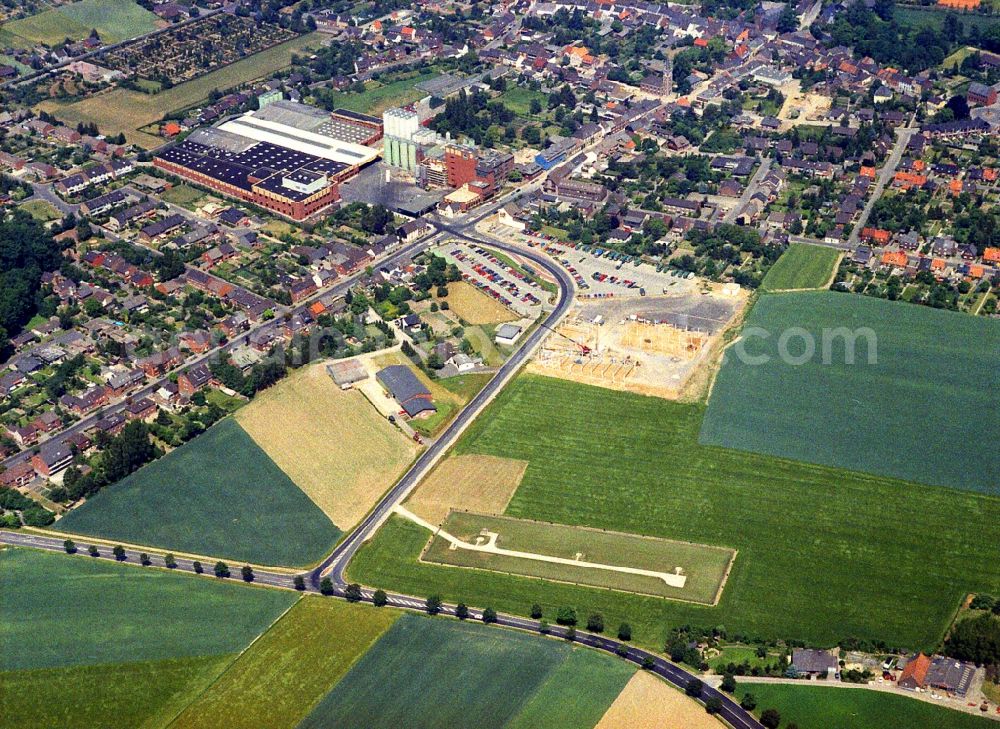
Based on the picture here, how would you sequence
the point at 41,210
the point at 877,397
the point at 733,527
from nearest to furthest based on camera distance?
the point at 733,527 → the point at 877,397 → the point at 41,210

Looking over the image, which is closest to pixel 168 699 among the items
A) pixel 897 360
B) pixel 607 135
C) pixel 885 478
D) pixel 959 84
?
pixel 885 478

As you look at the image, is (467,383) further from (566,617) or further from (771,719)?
(771,719)

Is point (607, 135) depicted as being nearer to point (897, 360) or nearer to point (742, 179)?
point (742, 179)

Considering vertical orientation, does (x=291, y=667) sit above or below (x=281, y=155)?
above

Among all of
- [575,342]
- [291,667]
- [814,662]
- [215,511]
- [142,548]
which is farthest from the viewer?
[575,342]

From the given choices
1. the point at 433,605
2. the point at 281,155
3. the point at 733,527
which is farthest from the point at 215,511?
the point at 281,155
